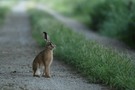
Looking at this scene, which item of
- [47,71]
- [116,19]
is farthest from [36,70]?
[116,19]

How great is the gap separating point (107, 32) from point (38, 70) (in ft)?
45.5

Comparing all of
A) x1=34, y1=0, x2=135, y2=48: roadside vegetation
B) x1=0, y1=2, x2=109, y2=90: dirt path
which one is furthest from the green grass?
x1=34, y1=0, x2=135, y2=48: roadside vegetation

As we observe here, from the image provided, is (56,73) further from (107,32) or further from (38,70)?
(107,32)

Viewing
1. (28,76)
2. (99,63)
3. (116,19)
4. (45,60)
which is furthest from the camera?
(116,19)

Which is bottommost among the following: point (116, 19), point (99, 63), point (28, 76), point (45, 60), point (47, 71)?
point (28, 76)

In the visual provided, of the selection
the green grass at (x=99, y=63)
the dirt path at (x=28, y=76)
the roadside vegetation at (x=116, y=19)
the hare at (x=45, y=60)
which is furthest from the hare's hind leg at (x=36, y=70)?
the roadside vegetation at (x=116, y=19)

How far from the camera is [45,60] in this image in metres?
10.6

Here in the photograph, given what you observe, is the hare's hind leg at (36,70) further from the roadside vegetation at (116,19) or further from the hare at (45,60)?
the roadside vegetation at (116,19)

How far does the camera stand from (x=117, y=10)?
23.8 metres

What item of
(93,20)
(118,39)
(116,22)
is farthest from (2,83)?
(93,20)

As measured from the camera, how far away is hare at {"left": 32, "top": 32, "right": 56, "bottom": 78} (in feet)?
34.6

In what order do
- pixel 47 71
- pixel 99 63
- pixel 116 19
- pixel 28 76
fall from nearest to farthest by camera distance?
pixel 47 71
pixel 28 76
pixel 99 63
pixel 116 19

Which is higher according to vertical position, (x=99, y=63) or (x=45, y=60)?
(x=45, y=60)

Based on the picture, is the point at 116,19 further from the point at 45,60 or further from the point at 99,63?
the point at 45,60
